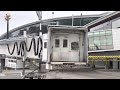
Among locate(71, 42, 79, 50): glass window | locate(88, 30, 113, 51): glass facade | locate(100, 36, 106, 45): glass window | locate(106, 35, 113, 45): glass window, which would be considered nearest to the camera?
locate(71, 42, 79, 50): glass window

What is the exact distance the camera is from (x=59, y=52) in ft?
69.0

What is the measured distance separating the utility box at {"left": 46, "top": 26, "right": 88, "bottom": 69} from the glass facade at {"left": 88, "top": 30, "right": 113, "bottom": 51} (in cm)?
2493

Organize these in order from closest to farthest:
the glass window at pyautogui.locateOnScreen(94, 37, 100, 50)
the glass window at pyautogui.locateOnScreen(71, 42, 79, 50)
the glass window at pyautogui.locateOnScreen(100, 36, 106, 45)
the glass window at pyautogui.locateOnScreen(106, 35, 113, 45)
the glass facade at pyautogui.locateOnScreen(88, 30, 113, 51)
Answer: the glass window at pyautogui.locateOnScreen(71, 42, 79, 50)
the glass window at pyautogui.locateOnScreen(106, 35, 113, 45)
the glass facade at pyautogui.locateOnScreen(88, 30, 113, 51)
the glass window at pyautogui.locateOnScreen(100, 36, 106, 45)
the glass window at pyautogui.locateOnScreen(94, 37, 100, 50)

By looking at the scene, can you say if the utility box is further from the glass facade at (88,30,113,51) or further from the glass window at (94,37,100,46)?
the glass window at (94,37,100,46)

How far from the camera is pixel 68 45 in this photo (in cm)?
2120

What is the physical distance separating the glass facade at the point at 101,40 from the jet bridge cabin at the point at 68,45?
2493 centimetres

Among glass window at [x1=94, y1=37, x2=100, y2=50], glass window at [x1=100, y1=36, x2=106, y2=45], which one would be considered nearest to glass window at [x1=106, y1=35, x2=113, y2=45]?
glass window at [x1=100, y1=36, x2=106, y2=45]

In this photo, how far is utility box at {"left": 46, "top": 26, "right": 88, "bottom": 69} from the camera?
20.4 m

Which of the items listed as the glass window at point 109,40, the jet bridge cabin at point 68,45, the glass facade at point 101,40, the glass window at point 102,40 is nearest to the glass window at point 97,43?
the glass facade at point 101,40

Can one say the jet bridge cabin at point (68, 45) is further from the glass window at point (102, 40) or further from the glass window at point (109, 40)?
the glass window at point (102, 40)
